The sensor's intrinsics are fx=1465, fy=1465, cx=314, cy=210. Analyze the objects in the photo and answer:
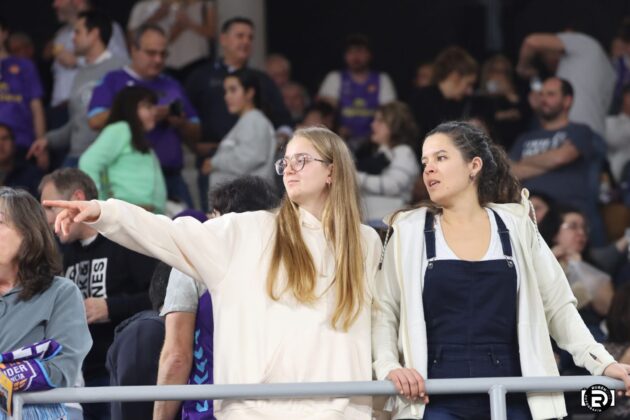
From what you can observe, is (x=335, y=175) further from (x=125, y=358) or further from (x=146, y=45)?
(x=146, y=45)

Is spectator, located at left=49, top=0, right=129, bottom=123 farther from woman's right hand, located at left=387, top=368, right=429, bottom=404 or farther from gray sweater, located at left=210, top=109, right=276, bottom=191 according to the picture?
woman's right hand, located at left=387, top=368, right=429, bottom=404

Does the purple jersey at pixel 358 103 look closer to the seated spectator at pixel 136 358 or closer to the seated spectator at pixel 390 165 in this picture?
the seated spectator at pixel 390 165

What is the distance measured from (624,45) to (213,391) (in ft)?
25.9

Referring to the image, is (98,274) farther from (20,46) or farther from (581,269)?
(20,46)

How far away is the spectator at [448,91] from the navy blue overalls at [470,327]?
5.32 m

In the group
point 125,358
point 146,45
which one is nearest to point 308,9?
point 146,45

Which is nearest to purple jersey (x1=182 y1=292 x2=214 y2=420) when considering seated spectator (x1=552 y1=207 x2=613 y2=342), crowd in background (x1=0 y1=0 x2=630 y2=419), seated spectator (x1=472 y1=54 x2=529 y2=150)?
crowd in background (x1=0 y1=0 x2=630 y2=419)

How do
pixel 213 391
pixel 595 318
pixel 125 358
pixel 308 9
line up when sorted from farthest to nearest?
1. pixel 308 9
2. pixel 595 318
3. pixel 125 358
4. pixel 213 391

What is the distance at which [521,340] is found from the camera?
16.7 feet

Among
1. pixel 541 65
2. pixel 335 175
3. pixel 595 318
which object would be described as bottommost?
pixel 595 318

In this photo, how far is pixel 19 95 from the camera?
10320 mm

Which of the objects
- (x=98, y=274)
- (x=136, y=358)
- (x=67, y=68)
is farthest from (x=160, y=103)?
(x=136, y=358)

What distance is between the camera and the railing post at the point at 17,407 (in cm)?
477

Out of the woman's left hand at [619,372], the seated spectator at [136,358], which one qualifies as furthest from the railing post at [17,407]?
the woman's left hand at [619,372]
